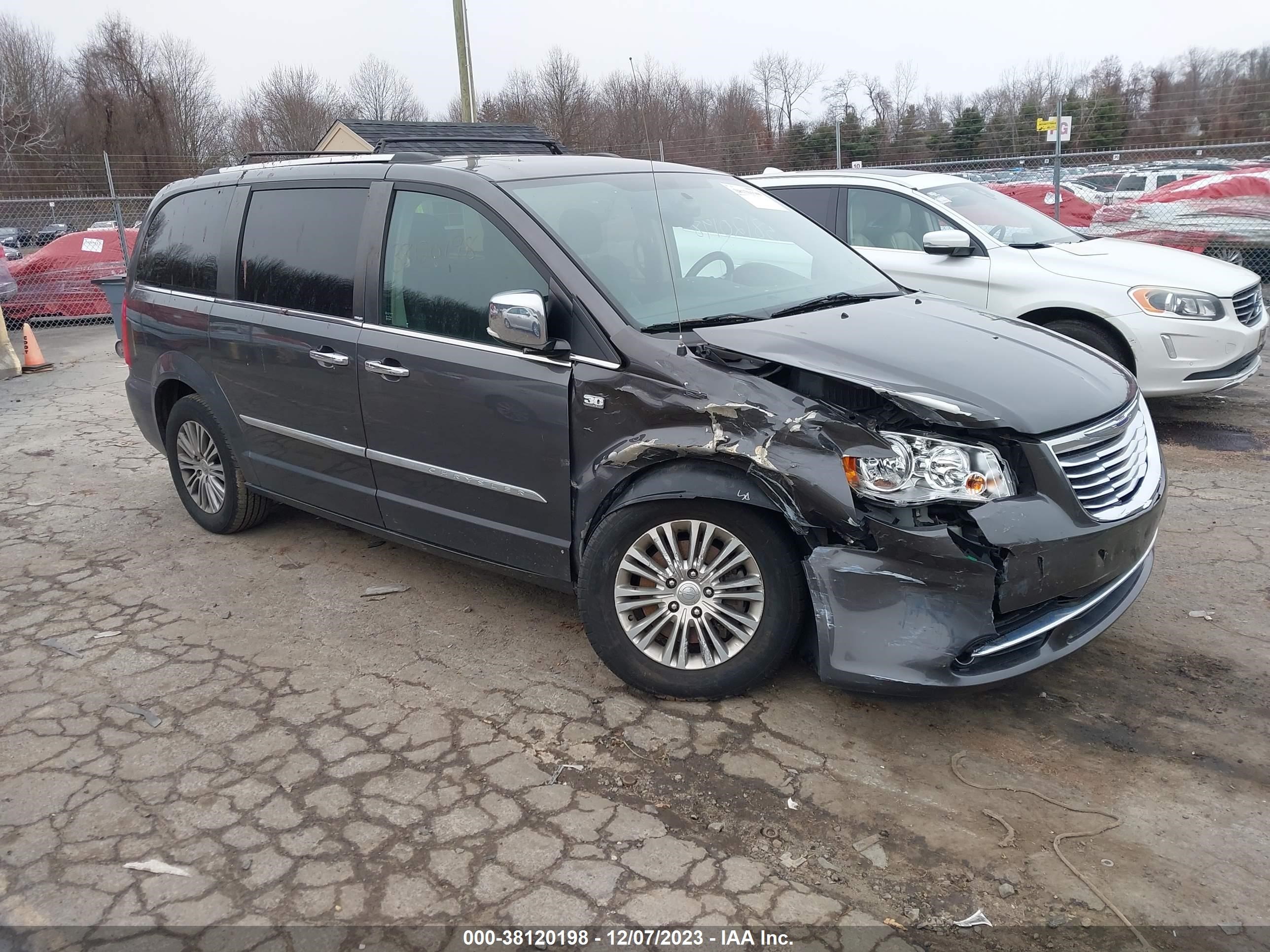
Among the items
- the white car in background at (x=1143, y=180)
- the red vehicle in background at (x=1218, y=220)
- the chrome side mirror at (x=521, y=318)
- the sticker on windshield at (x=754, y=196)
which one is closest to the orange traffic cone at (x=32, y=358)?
the sticker on windshield at (x=754, y=196)

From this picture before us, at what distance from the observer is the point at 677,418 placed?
3207 millimetres

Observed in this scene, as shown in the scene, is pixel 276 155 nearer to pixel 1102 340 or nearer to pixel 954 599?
pixel 954 599

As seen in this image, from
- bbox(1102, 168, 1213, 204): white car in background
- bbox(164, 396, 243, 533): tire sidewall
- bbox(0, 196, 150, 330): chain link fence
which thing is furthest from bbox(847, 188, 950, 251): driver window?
bbox(0, 196, 150, 330): chain link fence

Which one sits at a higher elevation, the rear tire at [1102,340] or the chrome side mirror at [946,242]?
the chrome side mirror at [946,242]

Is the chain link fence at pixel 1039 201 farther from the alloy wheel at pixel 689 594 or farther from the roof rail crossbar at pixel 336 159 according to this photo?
the alloy wheel at pixel 689 594

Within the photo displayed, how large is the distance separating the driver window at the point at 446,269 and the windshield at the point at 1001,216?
4560mm

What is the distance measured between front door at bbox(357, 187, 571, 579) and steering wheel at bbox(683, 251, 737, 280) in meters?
0.64

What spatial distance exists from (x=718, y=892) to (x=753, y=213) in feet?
9.84

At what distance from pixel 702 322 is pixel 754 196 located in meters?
1.40

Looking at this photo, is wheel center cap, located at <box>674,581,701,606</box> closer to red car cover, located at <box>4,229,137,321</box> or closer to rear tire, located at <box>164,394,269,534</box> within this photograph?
rear tire, located at <box>164,394,269,534</box>

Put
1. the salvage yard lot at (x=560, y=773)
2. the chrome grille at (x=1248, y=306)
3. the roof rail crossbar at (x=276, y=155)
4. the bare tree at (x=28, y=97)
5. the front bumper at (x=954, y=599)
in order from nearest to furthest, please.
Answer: the salvage yard lot at (x=560, y=773), the front bumper at (x=954, y=599), the roof rail crossbar at (x=276, y=155), the chrome grille at (x=1248, y=306), the bare tree at (x=28, y=97)

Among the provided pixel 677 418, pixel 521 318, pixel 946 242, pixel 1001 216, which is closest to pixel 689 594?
pixel 677 418

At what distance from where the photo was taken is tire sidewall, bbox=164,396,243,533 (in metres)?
5.00

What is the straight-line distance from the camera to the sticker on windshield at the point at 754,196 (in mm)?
4531
